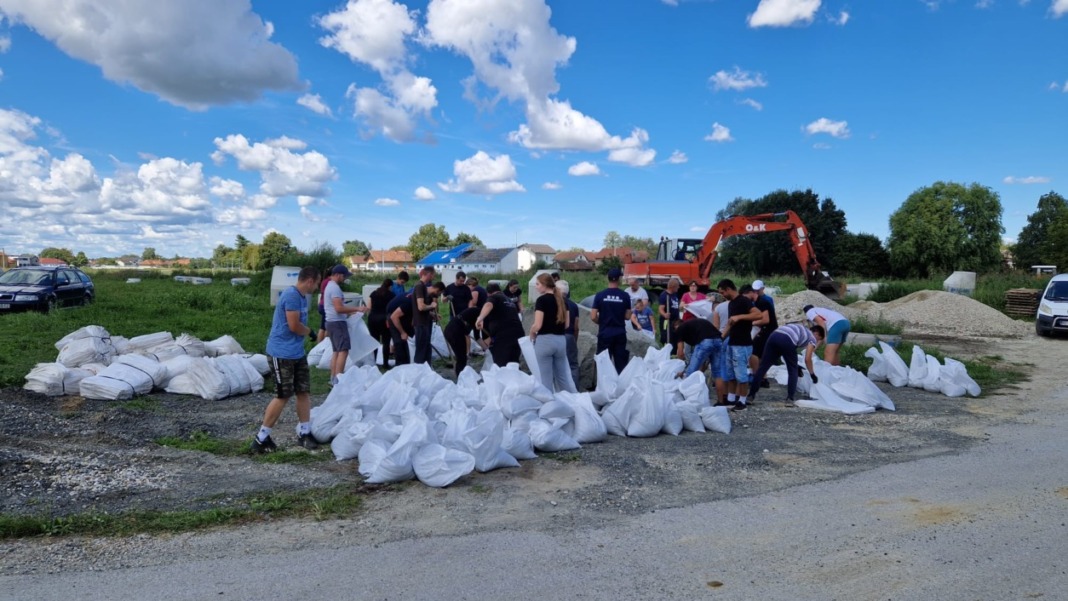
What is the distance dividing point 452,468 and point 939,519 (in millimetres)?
3100

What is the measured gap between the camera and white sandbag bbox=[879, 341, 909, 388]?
29.3 ft

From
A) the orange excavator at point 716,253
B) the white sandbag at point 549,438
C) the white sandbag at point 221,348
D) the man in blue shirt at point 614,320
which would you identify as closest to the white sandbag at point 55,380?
the white sandbag at point 221,348

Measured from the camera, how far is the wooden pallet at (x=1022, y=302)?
19953mm

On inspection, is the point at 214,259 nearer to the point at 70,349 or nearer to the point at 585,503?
the point at 70,349

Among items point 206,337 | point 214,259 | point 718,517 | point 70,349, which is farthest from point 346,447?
point 214,259

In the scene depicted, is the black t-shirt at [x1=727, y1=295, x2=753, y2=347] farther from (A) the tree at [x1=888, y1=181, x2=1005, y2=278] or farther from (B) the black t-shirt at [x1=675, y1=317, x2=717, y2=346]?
(A) the tree at [x1=888, y1=181, x2=1005, y2=278]

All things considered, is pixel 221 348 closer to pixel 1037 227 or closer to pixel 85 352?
pixel 85 352

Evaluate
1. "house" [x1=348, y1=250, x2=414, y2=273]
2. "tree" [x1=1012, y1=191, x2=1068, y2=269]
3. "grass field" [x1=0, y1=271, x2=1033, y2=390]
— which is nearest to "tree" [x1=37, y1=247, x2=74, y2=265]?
"house" [x1=348, y1=250, x2=414, y2=273]

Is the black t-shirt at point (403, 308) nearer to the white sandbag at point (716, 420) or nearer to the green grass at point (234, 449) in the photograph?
the green grass at point (234, 449)

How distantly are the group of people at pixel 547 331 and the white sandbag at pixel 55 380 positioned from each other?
9.16 feet

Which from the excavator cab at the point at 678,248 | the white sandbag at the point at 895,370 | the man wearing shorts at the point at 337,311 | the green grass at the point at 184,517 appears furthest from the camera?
the excavator cab at the point at 678,248

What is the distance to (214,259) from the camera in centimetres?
9088

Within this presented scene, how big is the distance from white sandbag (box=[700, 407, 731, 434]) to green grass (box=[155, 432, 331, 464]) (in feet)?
11.4

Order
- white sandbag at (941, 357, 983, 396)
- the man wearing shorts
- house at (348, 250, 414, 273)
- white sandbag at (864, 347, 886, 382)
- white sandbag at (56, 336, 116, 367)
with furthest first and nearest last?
house at (348, 250, 414, 273) < white sandbag at (864, 347, 886, 382) < white sandbag at (941, 357, 983, 396) < white sandbag at (56, 336, 116, 367) < the man wearing shorts
